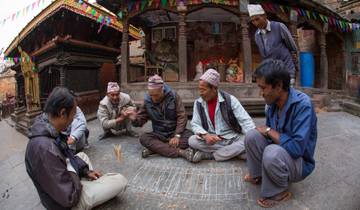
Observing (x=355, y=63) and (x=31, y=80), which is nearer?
(x=31, y=80)

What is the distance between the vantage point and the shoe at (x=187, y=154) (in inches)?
145

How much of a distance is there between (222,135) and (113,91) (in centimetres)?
217

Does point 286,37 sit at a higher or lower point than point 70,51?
lower

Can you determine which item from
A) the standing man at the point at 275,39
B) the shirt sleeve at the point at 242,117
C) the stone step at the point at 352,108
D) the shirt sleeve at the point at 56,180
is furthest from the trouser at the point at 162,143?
the stone step at the point at 352,108

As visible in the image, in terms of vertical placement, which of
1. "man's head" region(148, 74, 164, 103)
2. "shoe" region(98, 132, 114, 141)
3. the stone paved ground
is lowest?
the stone paved ground

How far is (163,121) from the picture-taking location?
13.4ft

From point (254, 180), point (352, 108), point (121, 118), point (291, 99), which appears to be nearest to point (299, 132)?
point (291, 99)

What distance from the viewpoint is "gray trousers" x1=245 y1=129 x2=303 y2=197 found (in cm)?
236

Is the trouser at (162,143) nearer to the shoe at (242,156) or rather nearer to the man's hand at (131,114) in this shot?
the man's hand at (131,114)

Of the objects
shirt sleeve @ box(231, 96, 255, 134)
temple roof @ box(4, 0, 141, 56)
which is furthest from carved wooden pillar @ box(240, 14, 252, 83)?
A: temple roof @ box(4, 0, 141, 56)

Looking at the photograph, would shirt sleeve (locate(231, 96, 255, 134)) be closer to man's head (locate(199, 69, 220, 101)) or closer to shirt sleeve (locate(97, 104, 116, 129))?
man's head (locate(199, 69, 220, 101))

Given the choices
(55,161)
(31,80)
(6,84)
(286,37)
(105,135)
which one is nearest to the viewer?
(55,161)

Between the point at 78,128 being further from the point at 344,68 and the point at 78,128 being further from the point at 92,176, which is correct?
the point at 344,68

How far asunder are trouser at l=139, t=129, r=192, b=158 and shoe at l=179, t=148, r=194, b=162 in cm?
8
